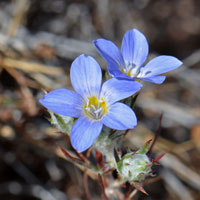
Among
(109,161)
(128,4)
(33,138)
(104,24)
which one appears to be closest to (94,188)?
(33,138)

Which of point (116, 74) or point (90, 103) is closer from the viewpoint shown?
point (116, 74)

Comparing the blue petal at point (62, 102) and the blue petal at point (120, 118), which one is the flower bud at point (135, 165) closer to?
the blue petal at point (120, 118)

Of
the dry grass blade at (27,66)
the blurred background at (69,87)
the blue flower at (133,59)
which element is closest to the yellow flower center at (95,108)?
the blue flower at (133,59)

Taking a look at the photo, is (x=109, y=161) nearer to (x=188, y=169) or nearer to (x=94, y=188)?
(x=94, y=188)

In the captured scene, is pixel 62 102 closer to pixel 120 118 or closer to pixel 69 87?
pixel 120 118

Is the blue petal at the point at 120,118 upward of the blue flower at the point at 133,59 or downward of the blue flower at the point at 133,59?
downward

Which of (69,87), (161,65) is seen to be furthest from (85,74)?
(69,87)
